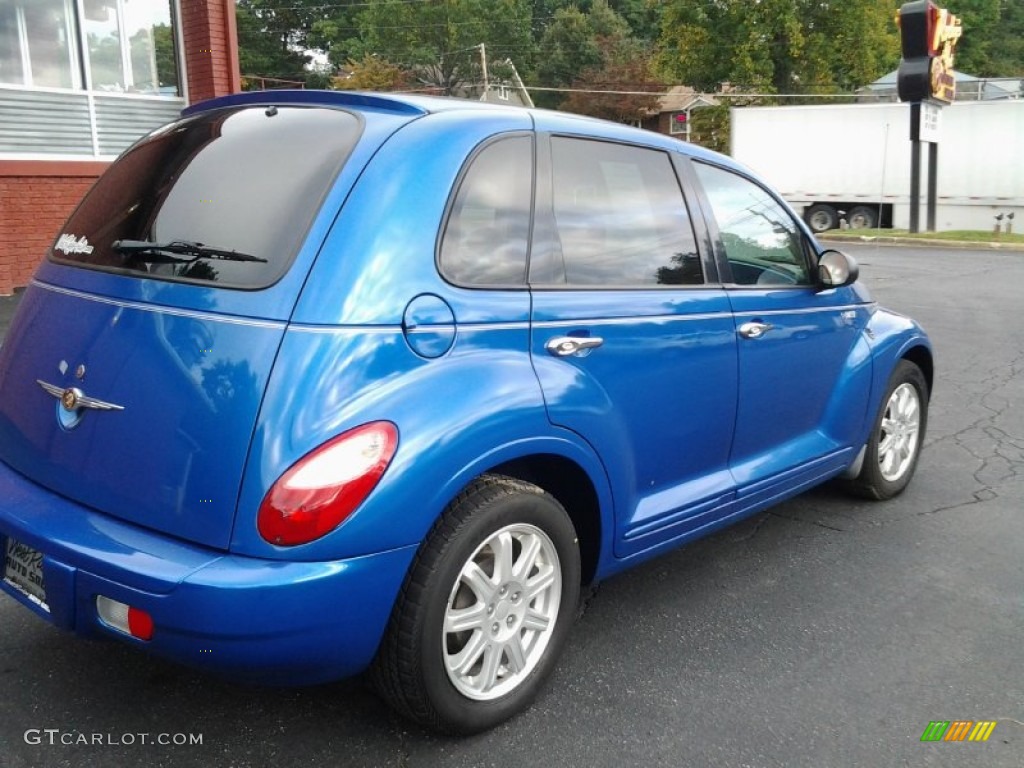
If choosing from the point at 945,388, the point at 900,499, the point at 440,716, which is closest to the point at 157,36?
the point at 945,388

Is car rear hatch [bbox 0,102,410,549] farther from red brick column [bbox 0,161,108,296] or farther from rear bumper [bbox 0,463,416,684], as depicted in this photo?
red brick column [bbox 0,161,108,296]

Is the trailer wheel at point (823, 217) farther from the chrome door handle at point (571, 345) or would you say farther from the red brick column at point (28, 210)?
the chrome door handle at point (571, 345)

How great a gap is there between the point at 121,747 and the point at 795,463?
2745 millimetres

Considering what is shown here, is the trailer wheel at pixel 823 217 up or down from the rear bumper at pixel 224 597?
down

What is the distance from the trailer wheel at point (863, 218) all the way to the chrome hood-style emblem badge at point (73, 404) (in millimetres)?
28287

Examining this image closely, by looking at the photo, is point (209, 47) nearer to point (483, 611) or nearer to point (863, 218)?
point (483, 611)

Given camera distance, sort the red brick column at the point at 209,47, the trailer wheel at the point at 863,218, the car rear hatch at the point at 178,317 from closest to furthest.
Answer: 1. the car rear hatch at the point at 178,317
2. the red brick column at the point at 209,47
3. the trailer wheel at the point at 863,218

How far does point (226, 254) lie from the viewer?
2.53 metres

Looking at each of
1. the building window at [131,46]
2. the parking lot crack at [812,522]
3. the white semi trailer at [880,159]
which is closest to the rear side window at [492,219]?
the parking lot crack at [812,522]

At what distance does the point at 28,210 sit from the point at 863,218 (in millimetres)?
23928

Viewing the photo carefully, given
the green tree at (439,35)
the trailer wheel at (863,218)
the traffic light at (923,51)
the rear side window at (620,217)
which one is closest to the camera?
the rear side window at (620,217)

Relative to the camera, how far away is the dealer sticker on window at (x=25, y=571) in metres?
2.48

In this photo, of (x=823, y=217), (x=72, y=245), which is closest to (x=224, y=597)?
(x=72, y=245)
